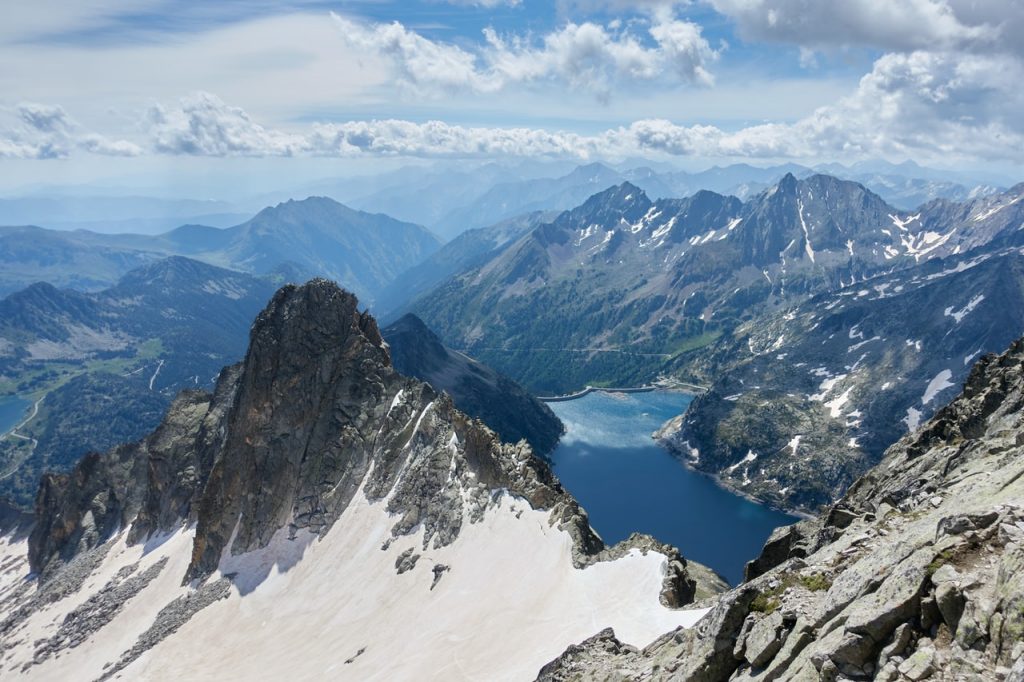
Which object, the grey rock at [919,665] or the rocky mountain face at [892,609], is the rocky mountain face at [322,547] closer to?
the rocky mountain face at [892,609]

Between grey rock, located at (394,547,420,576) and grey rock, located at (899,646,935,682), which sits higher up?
grey rock, located at (899,646,935,682)

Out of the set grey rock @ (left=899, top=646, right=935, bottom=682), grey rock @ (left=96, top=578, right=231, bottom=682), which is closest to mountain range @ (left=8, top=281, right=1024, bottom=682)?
grey rock @ (left=899, top=646, right=935, bottom=682)

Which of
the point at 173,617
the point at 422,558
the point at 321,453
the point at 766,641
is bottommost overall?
the point at 173,617

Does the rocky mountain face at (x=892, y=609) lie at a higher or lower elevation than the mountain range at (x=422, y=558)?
higher

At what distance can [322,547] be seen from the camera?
349 feet

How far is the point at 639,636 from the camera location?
5556cm

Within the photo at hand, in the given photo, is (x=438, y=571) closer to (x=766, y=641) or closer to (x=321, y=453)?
(x=321, y=453)

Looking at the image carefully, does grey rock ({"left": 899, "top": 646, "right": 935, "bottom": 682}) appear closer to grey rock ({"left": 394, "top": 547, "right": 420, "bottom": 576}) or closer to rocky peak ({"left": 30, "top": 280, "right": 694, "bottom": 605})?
rocky peak ({"left": 30, "top": 280, "right": 694, "bottom": 605})

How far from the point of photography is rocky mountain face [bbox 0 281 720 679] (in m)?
73.3

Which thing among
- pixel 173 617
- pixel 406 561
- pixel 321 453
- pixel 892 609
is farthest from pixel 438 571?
pixel 892 609

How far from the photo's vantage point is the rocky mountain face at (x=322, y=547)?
241 feet

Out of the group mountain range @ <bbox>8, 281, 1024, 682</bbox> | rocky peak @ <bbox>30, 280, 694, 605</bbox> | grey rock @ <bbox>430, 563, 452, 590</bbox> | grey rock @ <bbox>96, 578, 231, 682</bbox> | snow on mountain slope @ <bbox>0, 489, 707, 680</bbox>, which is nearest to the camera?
mountain range @ <bbox>8, 281, 1024, 682</bbox>

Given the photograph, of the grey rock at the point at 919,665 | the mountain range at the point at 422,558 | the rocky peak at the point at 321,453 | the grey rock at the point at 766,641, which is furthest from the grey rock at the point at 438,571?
the grey rock at the point at 919,665

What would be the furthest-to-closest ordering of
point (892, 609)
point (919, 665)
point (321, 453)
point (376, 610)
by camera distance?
1. point (321, 453)
2. point (376, 610)
3. point (892, 609)
4. point (919, 665)
